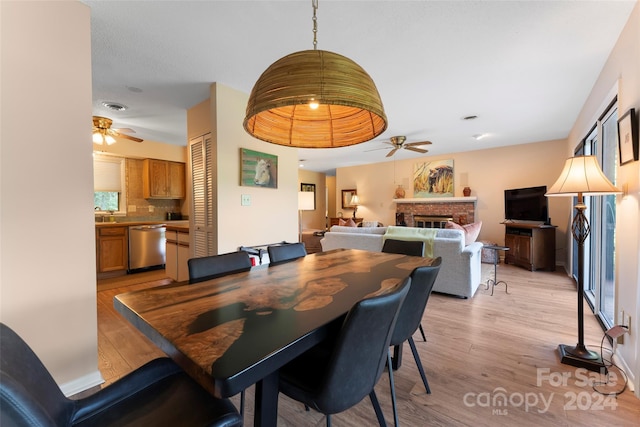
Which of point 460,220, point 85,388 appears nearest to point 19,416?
point 85,388

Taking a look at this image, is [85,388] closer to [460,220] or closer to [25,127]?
[25,127]

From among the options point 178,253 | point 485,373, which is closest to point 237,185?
point 178,253

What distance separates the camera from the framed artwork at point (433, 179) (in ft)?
21.9

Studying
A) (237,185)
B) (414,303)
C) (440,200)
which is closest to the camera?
(414,303)

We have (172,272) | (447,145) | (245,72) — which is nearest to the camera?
(245,72)

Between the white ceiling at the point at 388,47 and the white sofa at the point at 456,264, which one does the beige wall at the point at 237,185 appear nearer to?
the white ceiling at the point at 388,47

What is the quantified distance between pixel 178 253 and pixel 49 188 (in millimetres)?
2433

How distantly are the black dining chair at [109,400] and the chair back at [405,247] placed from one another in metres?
2.21

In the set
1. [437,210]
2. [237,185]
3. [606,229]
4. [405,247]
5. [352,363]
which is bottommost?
[352,363]

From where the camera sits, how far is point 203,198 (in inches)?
128

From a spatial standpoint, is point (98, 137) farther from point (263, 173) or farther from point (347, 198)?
point (347, 198)

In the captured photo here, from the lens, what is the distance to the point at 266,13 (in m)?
1.85

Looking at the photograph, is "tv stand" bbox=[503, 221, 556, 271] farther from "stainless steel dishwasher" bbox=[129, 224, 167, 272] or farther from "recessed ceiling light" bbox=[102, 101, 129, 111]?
"recessed ceiling light" bbox=[102, 101, 129, 111]

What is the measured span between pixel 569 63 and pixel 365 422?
3407 mm
